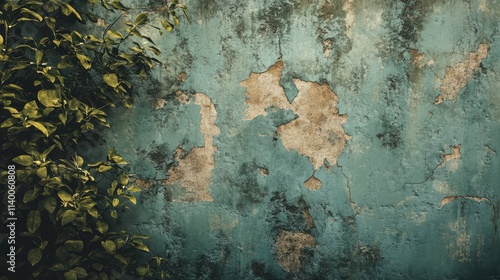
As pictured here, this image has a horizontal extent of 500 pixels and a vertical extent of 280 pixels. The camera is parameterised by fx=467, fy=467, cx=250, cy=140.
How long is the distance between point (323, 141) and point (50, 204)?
4.43ft

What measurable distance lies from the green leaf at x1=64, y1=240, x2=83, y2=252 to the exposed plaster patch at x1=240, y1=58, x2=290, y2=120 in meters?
1.02

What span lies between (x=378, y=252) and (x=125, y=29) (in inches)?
69.6

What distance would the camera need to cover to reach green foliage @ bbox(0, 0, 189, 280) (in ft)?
7.04

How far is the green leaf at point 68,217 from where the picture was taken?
210cm

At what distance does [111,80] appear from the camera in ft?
7.52

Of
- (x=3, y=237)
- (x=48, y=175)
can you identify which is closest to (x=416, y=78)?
(x=48, y=175)

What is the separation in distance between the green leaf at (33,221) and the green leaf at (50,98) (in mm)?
498

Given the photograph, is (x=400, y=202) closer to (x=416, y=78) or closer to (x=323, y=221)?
(x=323, y=221)

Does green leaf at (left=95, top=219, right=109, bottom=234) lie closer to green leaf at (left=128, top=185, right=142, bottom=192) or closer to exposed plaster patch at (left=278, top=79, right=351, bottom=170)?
green leaf at (left=128, top=185, right=142, bottom=192)

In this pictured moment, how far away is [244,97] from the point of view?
8.05 feet

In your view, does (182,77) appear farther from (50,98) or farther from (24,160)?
(24,160)

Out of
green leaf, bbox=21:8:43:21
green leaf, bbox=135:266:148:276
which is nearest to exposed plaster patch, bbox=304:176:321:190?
green leaf, bbox=135:266:148:276

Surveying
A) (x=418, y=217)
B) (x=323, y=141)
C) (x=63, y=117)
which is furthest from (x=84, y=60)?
(x=418, y=217)

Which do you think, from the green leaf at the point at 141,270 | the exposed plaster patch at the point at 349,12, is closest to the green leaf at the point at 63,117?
the green leaf at the point at 141,270
